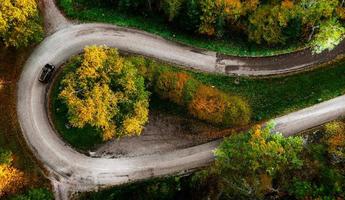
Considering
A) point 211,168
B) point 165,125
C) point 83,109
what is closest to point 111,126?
point 83,109

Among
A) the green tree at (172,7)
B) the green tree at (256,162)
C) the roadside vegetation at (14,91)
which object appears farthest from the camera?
the green tree at (172,7)

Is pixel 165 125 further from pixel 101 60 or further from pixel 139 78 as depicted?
pixel 101 60

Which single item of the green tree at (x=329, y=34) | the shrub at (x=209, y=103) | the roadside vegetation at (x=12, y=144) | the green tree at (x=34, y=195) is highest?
the green tree at (x=329, y=34)

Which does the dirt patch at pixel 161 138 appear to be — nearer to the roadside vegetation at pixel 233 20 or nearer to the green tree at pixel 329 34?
the roadside vegetation at pixel 233 20

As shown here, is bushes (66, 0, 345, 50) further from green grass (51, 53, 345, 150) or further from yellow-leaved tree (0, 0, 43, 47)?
yellow-leaved tree (0, 0, 43, 47)

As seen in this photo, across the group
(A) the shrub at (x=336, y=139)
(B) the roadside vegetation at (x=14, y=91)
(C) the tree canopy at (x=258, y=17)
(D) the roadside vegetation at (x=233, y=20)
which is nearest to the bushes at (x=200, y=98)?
(D) the roadside vegetation at (x=233, y=20)

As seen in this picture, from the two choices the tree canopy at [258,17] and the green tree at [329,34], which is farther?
the green tree at [329,34]

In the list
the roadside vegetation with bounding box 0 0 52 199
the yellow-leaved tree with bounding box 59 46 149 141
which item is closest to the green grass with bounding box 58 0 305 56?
the roadside vegetation with bounding box 0 0 52 199

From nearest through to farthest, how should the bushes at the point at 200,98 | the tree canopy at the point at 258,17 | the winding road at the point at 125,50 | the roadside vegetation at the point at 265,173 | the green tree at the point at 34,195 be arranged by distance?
the roadside vegetation at the point at 265,173 → the green tree at the point at 34,195 → the bushes at the point at 200,98 → the winding road at the point at 125,50 → the tree canopy at the point at 258,17
